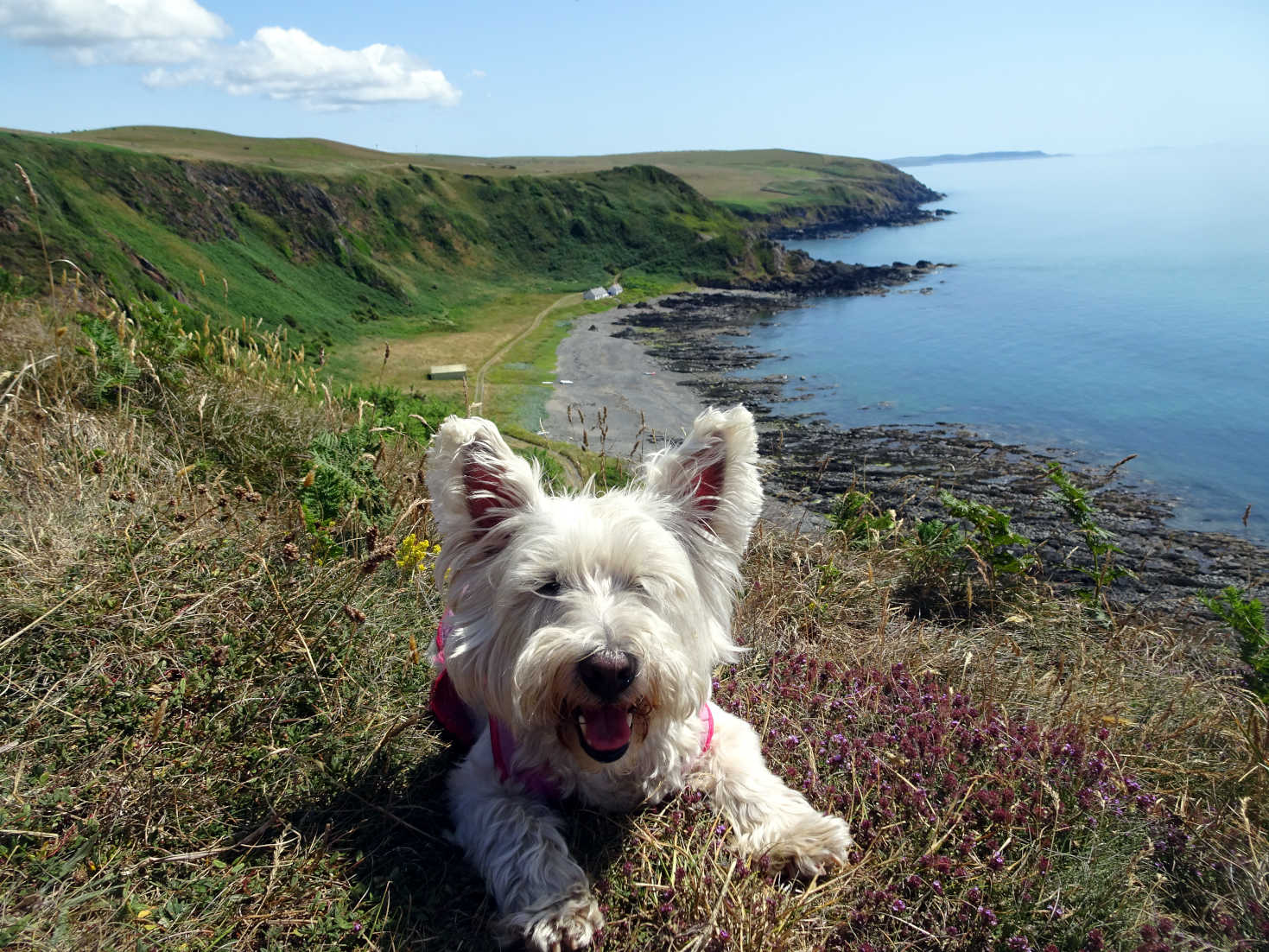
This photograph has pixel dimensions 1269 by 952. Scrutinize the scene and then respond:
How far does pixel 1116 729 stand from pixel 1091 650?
1461 millimetres

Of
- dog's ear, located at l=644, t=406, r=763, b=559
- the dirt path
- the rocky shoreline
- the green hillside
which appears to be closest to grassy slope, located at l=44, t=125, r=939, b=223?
the green hillside

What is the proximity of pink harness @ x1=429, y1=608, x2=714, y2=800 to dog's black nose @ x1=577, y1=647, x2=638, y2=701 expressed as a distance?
0.52 metres

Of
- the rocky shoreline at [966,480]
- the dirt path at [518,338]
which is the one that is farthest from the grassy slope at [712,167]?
the rocky shoreline at [966,480]

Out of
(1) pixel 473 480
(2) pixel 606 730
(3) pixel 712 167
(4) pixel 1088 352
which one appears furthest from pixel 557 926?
(3) pixel 712 167

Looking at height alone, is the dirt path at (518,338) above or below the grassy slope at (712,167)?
below

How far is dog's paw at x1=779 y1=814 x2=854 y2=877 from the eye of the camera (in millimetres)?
2937

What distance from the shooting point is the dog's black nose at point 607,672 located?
8.43 ft

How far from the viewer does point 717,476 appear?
122 inches

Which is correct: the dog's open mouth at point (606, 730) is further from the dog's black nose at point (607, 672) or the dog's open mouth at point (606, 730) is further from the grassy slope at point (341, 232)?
the grassy slope at point (341, 232)

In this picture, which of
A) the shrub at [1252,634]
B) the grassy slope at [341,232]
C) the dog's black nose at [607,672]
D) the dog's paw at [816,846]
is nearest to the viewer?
the dog's black nose at [607,672]

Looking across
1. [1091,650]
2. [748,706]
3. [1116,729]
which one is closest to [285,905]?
[748,706]

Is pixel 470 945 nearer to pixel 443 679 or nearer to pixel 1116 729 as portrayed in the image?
pixel 443 679

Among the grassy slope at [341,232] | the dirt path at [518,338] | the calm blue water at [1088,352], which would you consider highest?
the grassy slope at [341,232]

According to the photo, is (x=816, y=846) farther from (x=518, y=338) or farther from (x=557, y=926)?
(x=518, y=338)
